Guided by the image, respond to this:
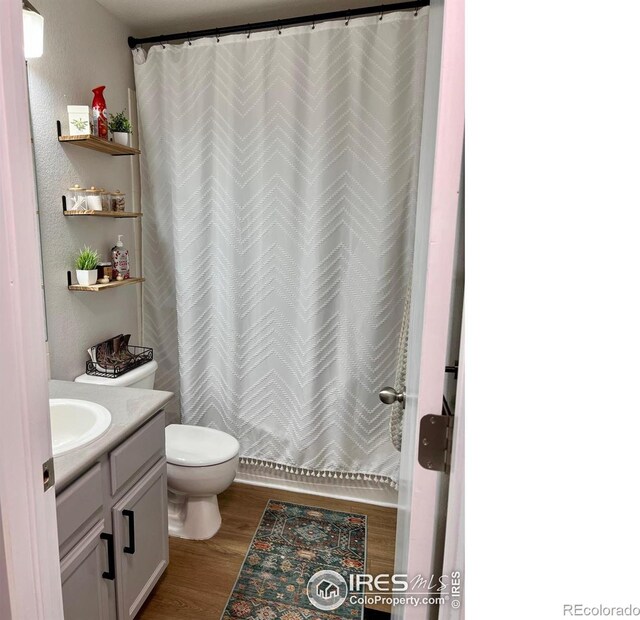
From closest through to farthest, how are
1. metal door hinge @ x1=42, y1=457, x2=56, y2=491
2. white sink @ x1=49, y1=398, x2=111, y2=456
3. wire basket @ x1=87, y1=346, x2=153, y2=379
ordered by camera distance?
metal door hinge @ x1=42, y1=457, x2=56, y2=491, white sink @ x1=49, y1=398, x2=111, y2=456, wire basket @ x1=87, y1=346, x2=153, y2=379

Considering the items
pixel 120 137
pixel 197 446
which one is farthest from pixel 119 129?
pixel 197 446

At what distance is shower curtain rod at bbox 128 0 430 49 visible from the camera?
6.21 feet

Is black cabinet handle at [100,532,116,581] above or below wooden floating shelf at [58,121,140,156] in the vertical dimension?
below

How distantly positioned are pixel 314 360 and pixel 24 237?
5.25ft

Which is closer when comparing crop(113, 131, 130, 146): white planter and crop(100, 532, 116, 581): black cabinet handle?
crop(100, 532, 116, 581): black cabinet handle

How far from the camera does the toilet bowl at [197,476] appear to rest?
6.15 ft

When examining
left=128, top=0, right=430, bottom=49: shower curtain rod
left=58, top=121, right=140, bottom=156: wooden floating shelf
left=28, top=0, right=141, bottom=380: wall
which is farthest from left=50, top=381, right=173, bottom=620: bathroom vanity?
left=128, top=0, right=430, bottom=49: shower curtain rod

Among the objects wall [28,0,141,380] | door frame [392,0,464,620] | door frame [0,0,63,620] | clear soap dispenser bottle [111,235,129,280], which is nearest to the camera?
door frame [392,0,464,620]

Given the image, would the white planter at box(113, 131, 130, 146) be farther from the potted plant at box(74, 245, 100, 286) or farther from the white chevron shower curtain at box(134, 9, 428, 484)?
the potted plant at box(74, 245, 100, 286)

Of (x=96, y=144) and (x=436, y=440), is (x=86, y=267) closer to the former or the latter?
(x=96, y=144)

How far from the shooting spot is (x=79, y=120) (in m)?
1.79

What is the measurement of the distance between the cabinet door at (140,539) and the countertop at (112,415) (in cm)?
24

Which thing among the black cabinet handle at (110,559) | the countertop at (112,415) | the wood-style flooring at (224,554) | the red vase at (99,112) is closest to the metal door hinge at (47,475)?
the countertop at (112,415)

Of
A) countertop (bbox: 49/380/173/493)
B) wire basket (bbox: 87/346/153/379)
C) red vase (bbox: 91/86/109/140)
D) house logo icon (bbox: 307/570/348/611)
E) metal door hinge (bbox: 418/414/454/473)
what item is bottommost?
house logo icon (bbox: 307/570/348/611)
